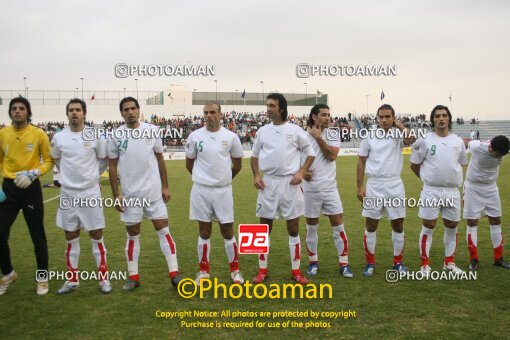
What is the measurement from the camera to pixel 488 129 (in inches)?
2089

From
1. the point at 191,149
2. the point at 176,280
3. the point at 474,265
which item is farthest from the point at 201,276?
the point at 474,265

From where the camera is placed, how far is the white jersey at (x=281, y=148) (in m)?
6.14

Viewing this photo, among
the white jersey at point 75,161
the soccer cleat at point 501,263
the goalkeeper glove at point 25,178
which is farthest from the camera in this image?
the soccer cleat at point 501,263

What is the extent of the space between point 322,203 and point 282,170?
3.00 ft

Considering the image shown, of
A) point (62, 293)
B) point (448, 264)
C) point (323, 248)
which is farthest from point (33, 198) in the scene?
point (448, 264)

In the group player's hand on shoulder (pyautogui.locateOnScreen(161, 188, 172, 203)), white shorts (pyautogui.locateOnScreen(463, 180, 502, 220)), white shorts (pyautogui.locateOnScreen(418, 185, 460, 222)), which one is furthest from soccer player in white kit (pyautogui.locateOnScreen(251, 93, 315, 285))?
white shorts (pyautogui.locateOnScreen(463, 180, 502, 220))

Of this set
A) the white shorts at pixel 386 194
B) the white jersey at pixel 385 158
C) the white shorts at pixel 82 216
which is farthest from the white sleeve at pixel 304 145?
the white shorts at pixel 82 216

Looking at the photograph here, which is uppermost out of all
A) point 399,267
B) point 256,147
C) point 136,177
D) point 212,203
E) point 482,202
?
point 256,147

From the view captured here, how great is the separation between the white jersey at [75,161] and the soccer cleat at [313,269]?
317 centimetres

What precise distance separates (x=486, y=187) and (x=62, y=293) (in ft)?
20.3

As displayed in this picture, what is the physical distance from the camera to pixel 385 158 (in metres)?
6.45

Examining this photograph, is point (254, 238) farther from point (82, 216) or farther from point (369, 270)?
point (82, 216)

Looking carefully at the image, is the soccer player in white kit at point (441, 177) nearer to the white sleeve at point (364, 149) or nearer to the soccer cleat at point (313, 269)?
the white sleeve at point (364, 149)

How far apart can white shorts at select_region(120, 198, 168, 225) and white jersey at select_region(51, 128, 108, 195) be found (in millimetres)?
536
